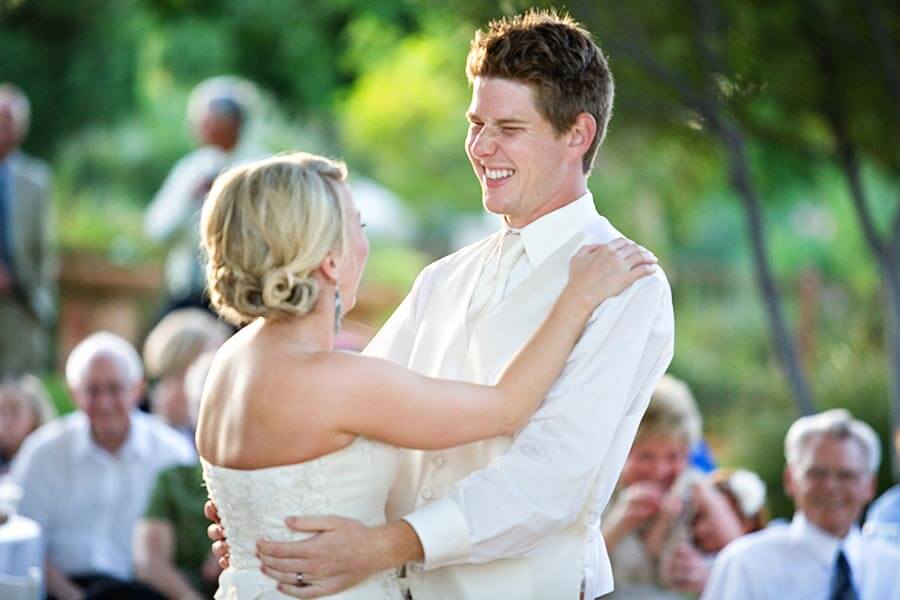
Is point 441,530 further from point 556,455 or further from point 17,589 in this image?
point 17,589

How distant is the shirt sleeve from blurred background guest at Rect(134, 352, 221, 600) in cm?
301

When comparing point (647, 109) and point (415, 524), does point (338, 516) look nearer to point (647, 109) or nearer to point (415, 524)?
point (415, 524)

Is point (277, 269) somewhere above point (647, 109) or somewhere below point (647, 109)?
below

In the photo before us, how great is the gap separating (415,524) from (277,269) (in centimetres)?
57

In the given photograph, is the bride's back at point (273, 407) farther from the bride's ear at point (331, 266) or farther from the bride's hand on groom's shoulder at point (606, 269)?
the bride's hand on groom's shoulder at point (606, 269)

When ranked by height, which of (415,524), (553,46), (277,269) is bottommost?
(415,524)

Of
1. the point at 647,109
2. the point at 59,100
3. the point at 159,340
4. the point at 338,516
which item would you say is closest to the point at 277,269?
the point at 338,516

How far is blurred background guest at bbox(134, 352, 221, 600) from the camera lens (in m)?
6.17

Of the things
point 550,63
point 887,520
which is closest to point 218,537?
point 550,63

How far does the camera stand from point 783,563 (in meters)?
5.50

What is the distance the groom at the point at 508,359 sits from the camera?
328 cm

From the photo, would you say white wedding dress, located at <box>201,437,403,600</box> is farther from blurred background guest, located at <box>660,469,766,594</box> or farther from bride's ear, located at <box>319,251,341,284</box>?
blurred background guest, located at <box>660,469,766,594</box>

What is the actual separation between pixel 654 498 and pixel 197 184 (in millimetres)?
4525

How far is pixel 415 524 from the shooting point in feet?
10.7
